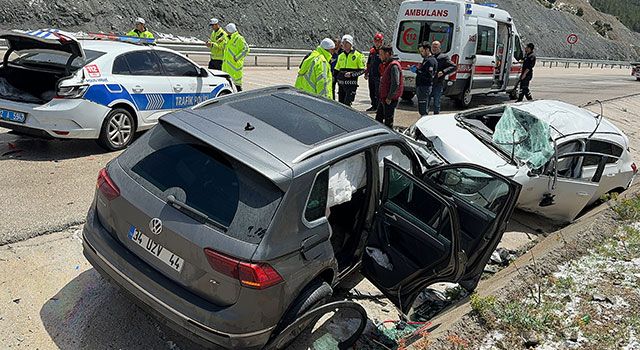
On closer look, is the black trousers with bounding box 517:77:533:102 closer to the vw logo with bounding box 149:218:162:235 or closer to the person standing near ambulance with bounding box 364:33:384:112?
the person standing near ambulance with bounding box 364:33:384:112

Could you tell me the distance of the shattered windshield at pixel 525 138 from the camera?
6.07 metres

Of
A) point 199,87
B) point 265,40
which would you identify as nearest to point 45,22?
point 265,40

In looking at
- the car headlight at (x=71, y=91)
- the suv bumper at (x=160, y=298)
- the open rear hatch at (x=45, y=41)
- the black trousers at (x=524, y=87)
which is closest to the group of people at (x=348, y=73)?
the car headlight at (x=71, y=91)

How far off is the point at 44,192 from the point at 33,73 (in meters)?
2.12

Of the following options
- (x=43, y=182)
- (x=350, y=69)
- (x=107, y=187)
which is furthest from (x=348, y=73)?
(x=107, y=187)

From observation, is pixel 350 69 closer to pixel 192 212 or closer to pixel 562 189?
pixel 562 189

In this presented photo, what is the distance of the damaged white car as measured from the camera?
19.7ft

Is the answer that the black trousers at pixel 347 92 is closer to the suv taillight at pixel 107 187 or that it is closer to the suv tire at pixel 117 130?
the suv tire at pixel 117 130

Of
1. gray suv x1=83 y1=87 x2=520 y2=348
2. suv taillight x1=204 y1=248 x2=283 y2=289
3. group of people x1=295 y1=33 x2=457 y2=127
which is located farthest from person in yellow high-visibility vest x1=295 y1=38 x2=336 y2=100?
suv taillight x1=204 y1=248 x2=283 y2=289

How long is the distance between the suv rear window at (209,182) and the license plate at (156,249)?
0.26 metres

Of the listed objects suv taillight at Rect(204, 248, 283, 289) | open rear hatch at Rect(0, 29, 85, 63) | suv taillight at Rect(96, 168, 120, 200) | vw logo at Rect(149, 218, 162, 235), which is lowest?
suv taillight at Rect(204, 248, 283, 289)

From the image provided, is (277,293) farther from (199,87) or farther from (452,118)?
(199,87)

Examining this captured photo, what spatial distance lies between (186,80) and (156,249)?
5.20 m

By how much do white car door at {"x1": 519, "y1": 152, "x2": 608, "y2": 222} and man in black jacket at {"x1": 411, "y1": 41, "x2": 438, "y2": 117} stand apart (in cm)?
425
